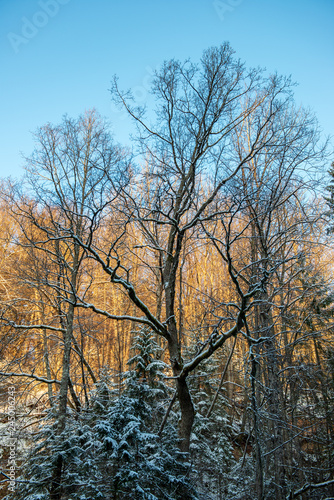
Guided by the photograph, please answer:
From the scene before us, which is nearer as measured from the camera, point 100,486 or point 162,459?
point 100,486

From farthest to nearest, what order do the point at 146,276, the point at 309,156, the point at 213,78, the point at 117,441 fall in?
1. the point at 146,276
2. the point at 309,156
3. the point at 213,78
4. the point at 117,441

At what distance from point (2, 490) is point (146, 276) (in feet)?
32.8

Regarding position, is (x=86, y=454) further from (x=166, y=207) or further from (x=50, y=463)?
(x=166, y=207)

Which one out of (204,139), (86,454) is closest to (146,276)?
(204,139)

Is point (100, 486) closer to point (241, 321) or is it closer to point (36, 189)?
point (241, 321)

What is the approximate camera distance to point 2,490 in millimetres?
8680

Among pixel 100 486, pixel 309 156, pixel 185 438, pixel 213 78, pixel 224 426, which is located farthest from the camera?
pixel 224 426

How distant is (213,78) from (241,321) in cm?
535

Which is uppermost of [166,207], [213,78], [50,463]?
[213,78]

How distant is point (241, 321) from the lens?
4.31 m

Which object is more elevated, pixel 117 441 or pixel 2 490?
pixel 117 441

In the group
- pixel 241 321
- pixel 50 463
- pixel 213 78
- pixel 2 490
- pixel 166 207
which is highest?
pixel 213 78

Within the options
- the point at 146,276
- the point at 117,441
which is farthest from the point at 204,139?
the point at 146,276

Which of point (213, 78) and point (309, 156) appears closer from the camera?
point (213, 78)
